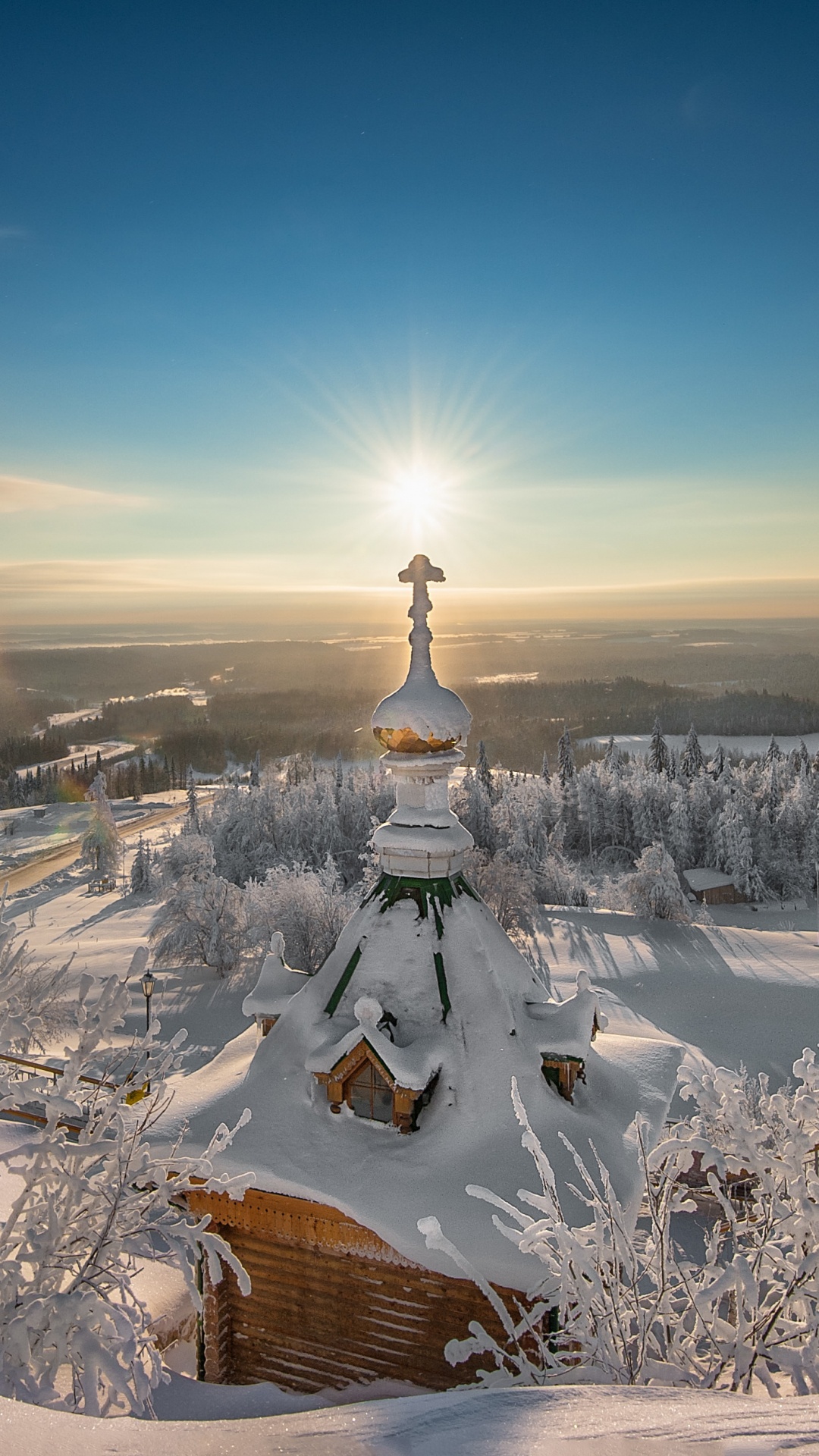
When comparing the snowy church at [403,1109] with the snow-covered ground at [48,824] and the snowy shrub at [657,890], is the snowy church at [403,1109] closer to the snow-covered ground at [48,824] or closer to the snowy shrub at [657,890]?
the snowy shrub at [657,890]

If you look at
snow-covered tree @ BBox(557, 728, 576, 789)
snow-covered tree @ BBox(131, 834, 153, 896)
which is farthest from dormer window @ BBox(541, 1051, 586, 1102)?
snow-covered tree @ BBox(557, 728, 576, 789)

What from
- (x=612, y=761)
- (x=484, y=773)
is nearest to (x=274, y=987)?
(x=484, y=773)

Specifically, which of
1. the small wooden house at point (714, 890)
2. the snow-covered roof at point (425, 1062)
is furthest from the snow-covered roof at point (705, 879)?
the snow-covered roof at point (425, 1062)

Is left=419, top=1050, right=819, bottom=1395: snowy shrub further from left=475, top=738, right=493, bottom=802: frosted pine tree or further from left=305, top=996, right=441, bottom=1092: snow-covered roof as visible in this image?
left=475, top=738, right=493, bottom=802: frosted pine tree

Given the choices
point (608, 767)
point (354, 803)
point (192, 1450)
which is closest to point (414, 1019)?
point (192, 1450)

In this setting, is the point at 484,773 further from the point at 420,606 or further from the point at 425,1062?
the point at 425,1062
